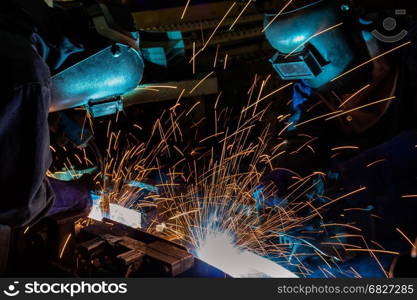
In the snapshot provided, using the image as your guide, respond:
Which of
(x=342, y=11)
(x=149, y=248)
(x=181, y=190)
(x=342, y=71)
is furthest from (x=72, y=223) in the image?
(x=342, y=11)

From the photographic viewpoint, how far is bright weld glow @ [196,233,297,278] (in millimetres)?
1602

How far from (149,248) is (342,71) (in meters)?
1.74

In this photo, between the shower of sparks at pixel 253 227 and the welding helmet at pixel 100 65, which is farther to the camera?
the shower of sparks at pixel 253 227

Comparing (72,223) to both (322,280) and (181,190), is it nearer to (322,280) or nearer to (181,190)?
(322,280)

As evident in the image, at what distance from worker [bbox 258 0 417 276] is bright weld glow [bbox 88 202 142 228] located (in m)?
1.36

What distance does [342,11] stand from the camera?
237 cm

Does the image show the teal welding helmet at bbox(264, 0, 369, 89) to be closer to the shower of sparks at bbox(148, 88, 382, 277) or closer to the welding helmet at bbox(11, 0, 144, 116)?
the shower of sparks at bbox(148, 88, 382, 277)

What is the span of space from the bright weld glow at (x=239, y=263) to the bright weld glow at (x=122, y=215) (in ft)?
1.73

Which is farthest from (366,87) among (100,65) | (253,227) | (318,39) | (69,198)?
(69,198)

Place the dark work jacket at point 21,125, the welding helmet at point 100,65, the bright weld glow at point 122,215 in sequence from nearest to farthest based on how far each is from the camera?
the dark work jacket at point 21,125, the welding helmet at point 100,65, the bright weld glow at point 122,215

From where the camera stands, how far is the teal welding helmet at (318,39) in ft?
7.64

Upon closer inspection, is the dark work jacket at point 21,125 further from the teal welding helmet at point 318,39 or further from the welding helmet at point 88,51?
the teal welding helmet at point 318,39

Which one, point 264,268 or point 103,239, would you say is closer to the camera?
point 264,268

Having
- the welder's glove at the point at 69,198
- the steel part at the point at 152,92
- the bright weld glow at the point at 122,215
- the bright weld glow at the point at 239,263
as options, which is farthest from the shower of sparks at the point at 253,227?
the steel part at the point at 152,92
